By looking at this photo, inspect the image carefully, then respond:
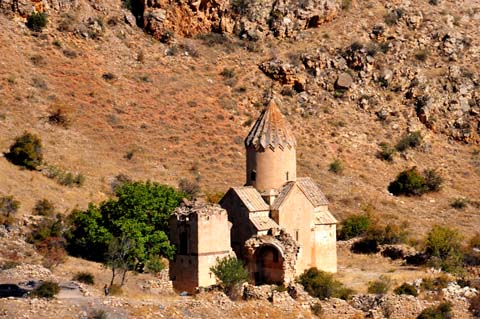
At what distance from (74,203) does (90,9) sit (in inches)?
755

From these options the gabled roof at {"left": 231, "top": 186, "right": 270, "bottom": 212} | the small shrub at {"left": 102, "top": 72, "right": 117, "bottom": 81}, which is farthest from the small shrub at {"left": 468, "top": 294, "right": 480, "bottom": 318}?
the small shrub at {"left": 102, "top": 72, "right": 117, "bottom": 81}

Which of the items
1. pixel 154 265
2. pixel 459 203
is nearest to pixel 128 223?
pixel 154 265

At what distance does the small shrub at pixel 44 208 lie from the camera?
4159 centimetres

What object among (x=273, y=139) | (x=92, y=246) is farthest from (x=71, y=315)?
→ (x=273, y=139)

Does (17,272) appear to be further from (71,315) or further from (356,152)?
(356,152)

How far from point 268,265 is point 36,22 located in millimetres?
25774

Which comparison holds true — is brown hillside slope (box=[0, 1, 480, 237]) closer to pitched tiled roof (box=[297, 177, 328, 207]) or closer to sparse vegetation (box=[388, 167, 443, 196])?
sparse vegetation (box=[388, 167, 443, 196])

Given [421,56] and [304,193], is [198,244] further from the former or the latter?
[421,56]

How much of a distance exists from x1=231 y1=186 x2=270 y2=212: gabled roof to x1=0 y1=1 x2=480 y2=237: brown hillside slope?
8874 millimetres

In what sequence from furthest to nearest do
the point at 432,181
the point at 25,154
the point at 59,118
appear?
the point at 432,181
the point at 59,118
the point at 25,154

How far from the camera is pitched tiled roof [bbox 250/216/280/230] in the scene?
37969mm

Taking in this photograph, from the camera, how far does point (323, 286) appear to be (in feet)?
119

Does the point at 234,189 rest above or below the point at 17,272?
above

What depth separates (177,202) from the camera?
40.0m
